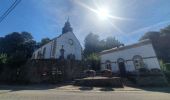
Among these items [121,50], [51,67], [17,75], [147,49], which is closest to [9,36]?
[17,75]

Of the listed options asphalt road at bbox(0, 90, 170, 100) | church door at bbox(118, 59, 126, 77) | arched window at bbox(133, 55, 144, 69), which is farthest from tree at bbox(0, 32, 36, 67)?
asphalt road at bbox(0, 90, 170, 100)

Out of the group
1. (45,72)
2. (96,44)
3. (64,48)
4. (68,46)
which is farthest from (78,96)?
(96,44)

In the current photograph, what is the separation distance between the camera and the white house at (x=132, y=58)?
1906 cm

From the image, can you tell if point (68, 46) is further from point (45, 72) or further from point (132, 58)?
point (132, 58)

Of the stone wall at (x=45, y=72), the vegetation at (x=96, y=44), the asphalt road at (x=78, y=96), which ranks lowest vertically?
the asphalt road at (x=78, y=96)

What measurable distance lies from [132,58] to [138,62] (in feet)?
3.59

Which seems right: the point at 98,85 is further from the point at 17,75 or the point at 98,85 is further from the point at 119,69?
the point at 17,75

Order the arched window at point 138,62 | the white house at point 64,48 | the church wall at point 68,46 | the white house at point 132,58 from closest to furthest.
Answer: the white house at point 132,58 < the arched window at point 138,62 < the white house at point 64,48 < the church wall at point 68,46

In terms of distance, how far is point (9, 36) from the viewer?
47875 mm

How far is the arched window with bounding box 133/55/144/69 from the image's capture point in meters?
20.0

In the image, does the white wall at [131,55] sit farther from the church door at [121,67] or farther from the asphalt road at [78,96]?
the asphalt road at [78,96]

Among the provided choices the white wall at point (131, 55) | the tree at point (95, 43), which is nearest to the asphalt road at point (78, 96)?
the white wall at point (131, 55)

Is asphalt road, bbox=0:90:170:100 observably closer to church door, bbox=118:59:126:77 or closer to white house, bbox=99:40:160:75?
white house, bbox=99:40:160:75

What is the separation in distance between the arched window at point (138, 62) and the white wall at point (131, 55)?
454 mm
